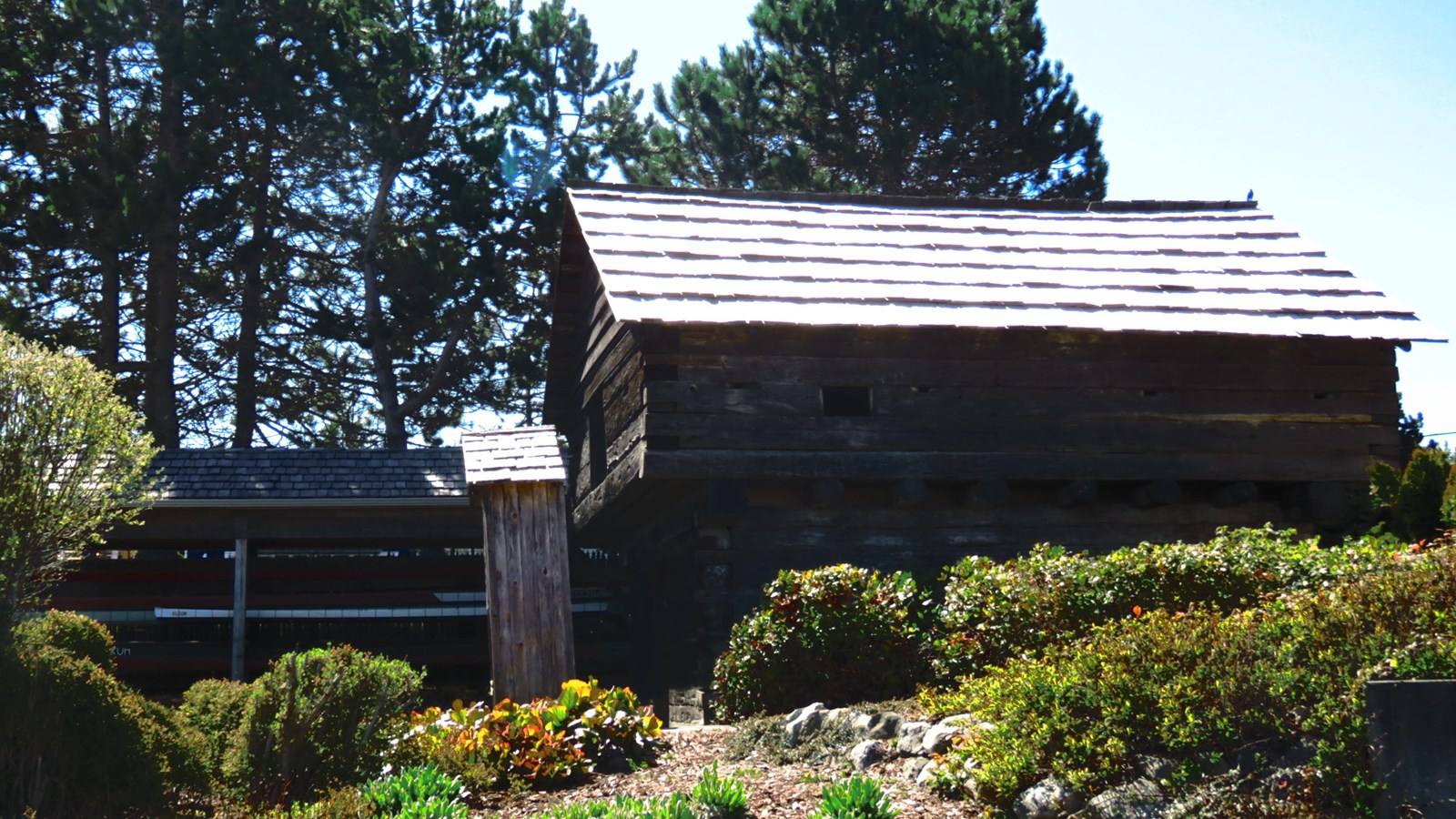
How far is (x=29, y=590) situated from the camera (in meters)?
11.8

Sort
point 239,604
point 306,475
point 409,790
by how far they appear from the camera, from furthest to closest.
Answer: point 306,475 < point 239,604 < point 409,790

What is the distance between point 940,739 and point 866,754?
1.74 feet

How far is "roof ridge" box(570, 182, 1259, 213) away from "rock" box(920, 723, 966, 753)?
9980mm

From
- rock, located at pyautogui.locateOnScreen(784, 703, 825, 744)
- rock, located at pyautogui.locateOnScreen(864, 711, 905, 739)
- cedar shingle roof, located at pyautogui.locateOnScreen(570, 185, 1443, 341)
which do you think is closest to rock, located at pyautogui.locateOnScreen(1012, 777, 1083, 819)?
rock, located at pyautogui.locateOnScreen(864, 711, 905, 739)

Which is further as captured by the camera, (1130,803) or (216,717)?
(216,717)

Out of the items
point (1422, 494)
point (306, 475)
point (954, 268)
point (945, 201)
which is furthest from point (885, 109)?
point (1422, 494)

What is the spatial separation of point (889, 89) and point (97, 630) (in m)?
20.6

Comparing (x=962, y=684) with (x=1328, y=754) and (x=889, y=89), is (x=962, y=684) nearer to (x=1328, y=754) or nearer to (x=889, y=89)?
(x=1328, y=754)

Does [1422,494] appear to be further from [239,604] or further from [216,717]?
[239,604]

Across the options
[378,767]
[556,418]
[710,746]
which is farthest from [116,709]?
[556,418]

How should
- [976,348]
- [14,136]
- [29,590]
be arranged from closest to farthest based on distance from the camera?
[29,590]
[976,348]
[14,136]

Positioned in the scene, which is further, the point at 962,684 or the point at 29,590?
the point at 29,590

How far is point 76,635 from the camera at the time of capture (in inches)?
343

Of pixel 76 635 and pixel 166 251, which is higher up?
pixel 166 251
